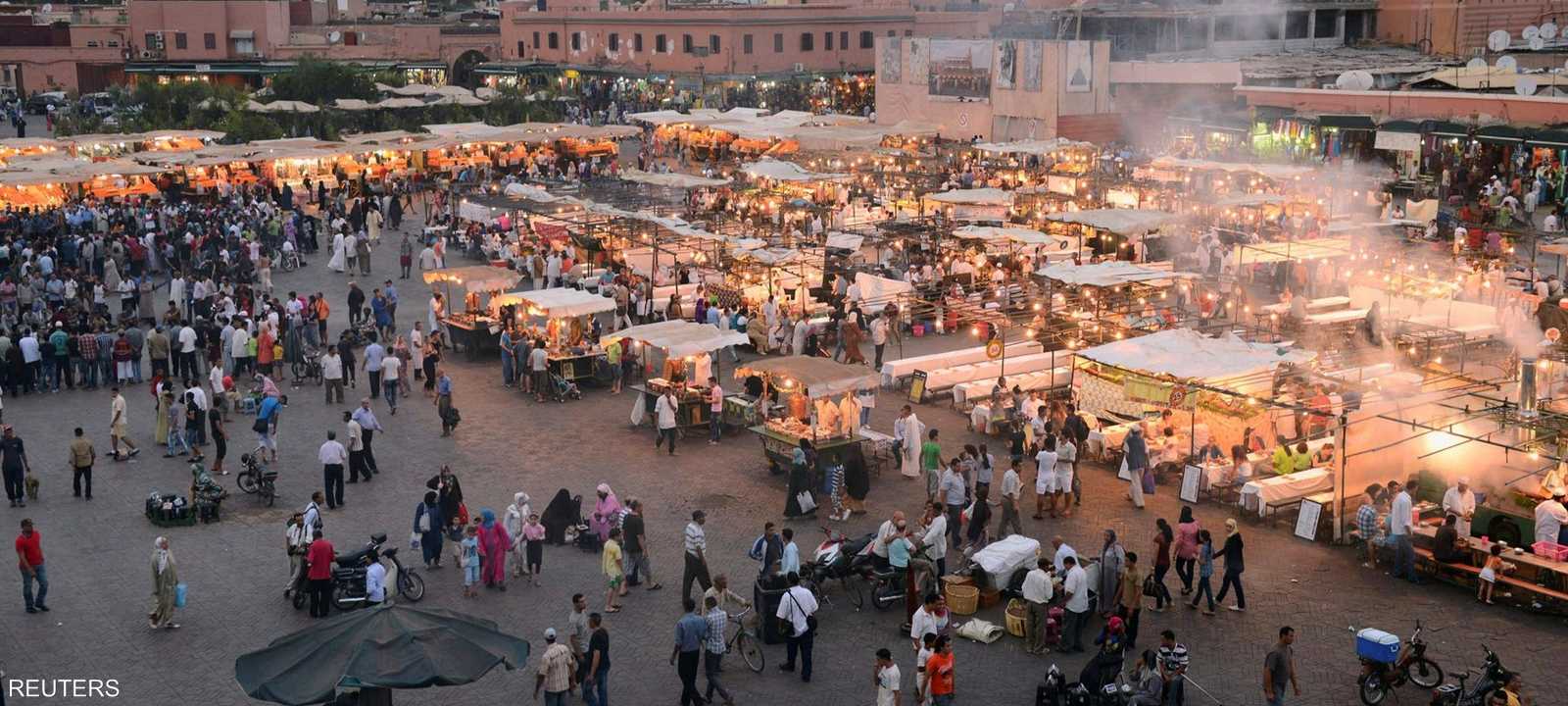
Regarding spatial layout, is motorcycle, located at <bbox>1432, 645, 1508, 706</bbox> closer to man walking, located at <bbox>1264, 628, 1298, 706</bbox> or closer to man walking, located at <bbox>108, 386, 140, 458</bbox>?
man walking, located at <bbox>1264, 628, 1298, 706</bbox>

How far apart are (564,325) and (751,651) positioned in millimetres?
12497

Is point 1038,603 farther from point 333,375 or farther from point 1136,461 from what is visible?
point 333,375

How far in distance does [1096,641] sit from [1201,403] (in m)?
6.98

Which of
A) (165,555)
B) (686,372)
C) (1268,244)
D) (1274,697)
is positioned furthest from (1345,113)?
(165,555)

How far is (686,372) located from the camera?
23.8 m

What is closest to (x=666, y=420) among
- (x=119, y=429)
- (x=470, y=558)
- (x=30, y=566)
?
(x=470, y=558)

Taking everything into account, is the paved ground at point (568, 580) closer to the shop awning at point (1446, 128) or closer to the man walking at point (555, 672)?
the man walking at point (555, 672)

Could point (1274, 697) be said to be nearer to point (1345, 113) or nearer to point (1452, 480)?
point (1452, 480)

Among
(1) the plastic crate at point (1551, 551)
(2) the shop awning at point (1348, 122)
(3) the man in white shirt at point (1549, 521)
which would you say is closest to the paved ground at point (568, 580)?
(1) the plastic crate at point (1551, 551)

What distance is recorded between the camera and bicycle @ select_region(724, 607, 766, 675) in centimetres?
1468

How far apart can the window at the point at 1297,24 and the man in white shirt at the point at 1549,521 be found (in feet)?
176

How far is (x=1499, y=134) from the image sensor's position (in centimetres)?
3888

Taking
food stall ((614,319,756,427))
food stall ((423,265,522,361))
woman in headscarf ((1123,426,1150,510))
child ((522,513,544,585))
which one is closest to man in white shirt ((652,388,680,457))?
food stall ((614,319,756,427))

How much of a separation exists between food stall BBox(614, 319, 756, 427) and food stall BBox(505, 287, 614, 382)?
0.96m
